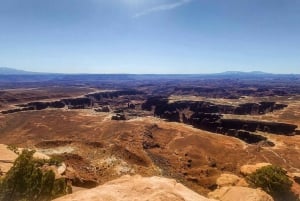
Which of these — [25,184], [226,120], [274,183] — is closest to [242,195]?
[274,183]

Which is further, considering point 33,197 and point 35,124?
point 35,124

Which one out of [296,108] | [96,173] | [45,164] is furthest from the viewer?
[296,108]

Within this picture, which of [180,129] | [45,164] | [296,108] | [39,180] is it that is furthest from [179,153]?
[296,108]

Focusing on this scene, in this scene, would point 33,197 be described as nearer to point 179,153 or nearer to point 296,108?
point 179,153

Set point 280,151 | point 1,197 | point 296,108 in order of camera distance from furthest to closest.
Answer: point 296,108
point 280,151
point 1,197

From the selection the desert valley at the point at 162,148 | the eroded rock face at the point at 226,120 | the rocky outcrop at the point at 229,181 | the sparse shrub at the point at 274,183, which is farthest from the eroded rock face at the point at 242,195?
the eroded rock face at the point at 226,120
